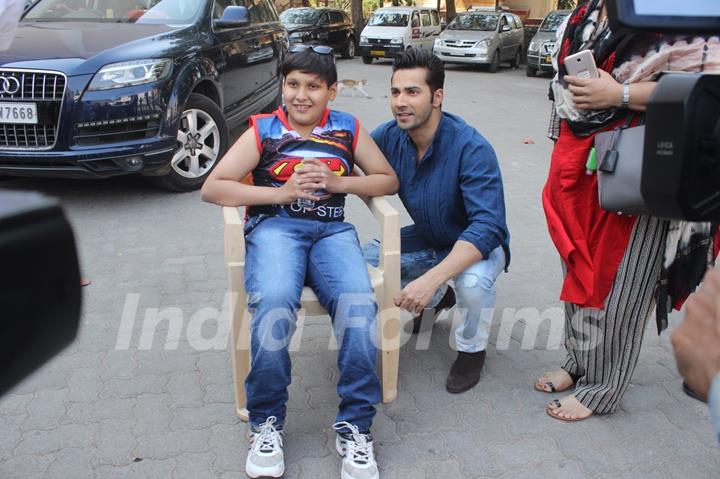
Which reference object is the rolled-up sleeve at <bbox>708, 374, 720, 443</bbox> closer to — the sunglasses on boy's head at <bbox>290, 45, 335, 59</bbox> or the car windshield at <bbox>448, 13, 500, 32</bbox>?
the sunglasses on boy's head at <bbox>290, 45, 335, 59</bbox>

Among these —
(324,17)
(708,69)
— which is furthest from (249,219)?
(324,17)

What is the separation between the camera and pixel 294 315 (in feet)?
7.95

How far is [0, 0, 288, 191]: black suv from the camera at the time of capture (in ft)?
14.9

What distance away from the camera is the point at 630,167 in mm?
2088

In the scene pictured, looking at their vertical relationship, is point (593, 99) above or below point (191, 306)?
above

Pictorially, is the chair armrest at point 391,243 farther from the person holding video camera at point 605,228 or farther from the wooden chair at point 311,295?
the person holding video camera at point 605,228

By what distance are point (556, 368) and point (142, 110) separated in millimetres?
3242

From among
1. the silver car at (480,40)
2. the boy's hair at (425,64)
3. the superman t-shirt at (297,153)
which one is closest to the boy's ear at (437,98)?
the boy's hair at (425,64)

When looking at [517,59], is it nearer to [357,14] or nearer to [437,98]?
[357,14]

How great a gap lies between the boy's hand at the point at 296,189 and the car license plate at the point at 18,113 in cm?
277

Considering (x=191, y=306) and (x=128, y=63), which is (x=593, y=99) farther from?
(x=128, y=63)

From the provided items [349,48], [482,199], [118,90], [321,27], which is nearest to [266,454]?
[482,199]

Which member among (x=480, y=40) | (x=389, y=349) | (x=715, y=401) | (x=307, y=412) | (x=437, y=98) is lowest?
(x=307, y=412)

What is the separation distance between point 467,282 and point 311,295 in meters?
0.63
